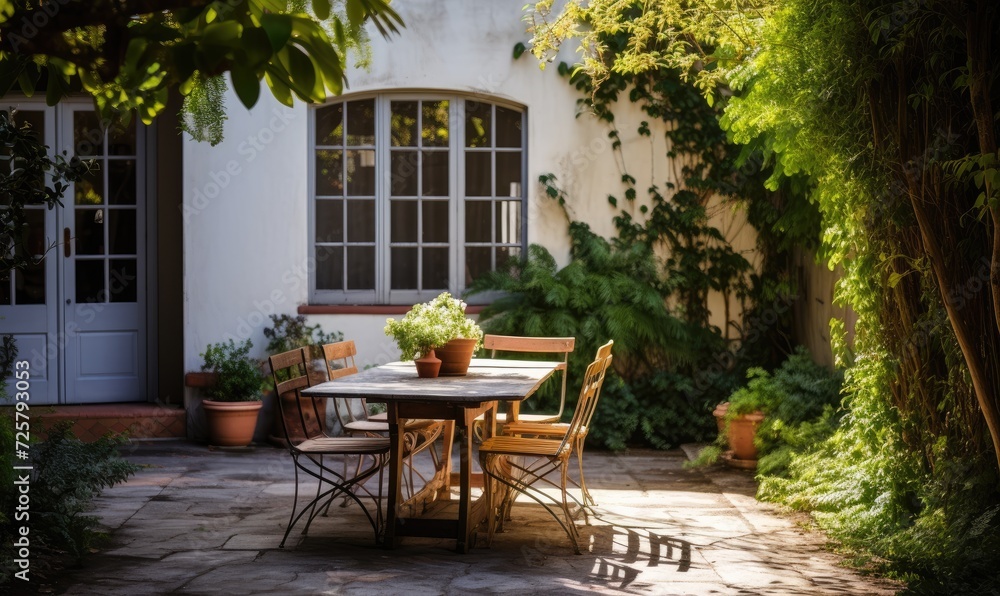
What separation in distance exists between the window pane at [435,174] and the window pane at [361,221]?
499mm

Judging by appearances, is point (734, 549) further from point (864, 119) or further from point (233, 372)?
point (233, 372)

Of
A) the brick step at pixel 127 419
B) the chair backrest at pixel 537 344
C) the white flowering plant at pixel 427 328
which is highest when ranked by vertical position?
the white flowering plant at pixel 427 328

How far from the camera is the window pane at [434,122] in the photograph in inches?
357

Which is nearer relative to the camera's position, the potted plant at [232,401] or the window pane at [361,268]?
the potted plant at [232,401]

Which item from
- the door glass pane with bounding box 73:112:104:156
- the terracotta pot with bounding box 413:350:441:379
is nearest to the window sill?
the door glass pane with bounding box 73:112:104:156

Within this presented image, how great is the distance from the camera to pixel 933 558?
4.21m

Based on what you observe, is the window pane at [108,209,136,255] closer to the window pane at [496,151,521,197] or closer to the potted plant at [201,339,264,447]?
the potted plant at [201,339,264,447]

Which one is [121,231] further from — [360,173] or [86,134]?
[360,173]

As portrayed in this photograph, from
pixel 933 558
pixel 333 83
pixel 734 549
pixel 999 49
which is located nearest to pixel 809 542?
pixel 734 549

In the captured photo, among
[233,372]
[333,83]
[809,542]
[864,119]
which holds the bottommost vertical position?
[809,542]

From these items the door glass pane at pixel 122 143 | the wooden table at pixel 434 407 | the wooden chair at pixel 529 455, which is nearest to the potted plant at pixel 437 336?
the wooden table at pixel 434 407

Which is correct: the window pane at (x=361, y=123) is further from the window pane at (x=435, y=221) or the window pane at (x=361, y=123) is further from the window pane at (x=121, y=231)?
the window pane at (x=121, y=231)

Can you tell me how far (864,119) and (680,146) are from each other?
415 cm

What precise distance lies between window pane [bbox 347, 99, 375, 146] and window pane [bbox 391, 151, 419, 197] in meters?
0.26
